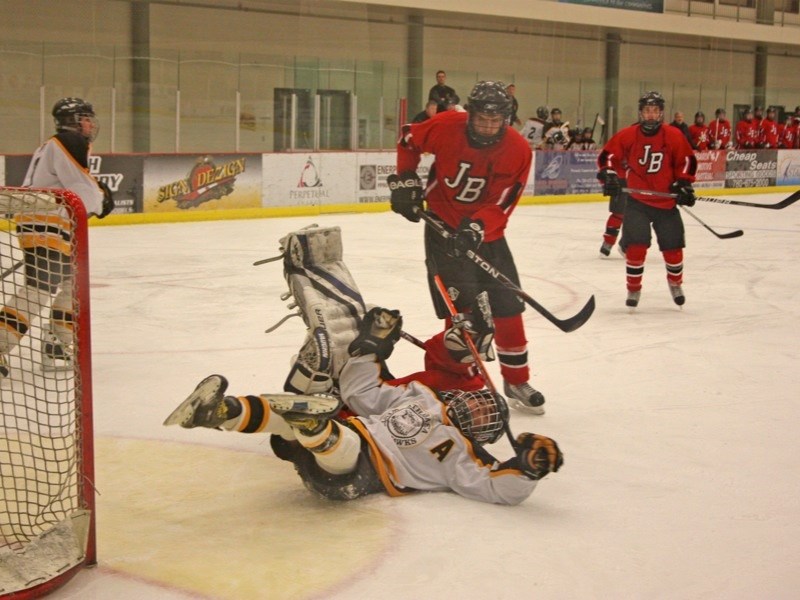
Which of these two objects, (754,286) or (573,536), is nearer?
(573,536)

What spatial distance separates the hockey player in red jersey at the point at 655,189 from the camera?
6199 mm

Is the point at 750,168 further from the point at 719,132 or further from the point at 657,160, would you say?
the point at 657,160

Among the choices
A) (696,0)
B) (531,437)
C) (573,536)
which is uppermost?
(696,0)

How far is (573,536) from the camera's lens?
106 inches

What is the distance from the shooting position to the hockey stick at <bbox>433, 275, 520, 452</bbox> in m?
3.10

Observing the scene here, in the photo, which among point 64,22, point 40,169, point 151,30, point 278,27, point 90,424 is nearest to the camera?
point 90,424

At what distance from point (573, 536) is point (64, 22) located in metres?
11.3

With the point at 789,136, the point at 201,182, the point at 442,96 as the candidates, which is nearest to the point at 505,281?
the point at 201,182

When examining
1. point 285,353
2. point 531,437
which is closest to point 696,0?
point 285,353

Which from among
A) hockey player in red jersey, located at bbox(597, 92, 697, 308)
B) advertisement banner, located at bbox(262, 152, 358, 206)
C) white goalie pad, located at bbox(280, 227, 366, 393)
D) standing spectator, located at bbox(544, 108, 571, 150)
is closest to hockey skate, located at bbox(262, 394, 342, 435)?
white goalie pad, located at bbox(280, 227, 366, 393)

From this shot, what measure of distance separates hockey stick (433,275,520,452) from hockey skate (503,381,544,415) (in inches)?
16.2

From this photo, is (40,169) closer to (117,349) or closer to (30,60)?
(117,349)

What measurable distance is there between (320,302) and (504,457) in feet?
2.51

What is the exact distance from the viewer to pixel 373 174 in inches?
477
